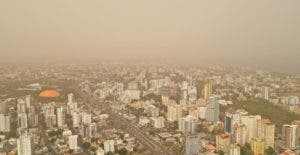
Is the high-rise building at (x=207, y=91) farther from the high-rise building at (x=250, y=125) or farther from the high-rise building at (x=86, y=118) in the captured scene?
the high-rise building at (x=86, y=118)

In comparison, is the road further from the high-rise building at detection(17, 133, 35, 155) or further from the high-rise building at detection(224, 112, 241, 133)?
the high-rise building at detection(17, 133, 35, 155)

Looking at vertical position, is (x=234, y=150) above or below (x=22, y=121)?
below

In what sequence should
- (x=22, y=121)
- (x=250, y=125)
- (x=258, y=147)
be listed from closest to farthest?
(x=258, y=147), (x=250, y=125), (x=22, y=121)

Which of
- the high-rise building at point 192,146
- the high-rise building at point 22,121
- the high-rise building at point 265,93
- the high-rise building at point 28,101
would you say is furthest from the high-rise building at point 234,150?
the high-rise building at point 265,93

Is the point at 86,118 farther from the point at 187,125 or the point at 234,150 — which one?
the point at 234,150

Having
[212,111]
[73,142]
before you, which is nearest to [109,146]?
[73,142]
